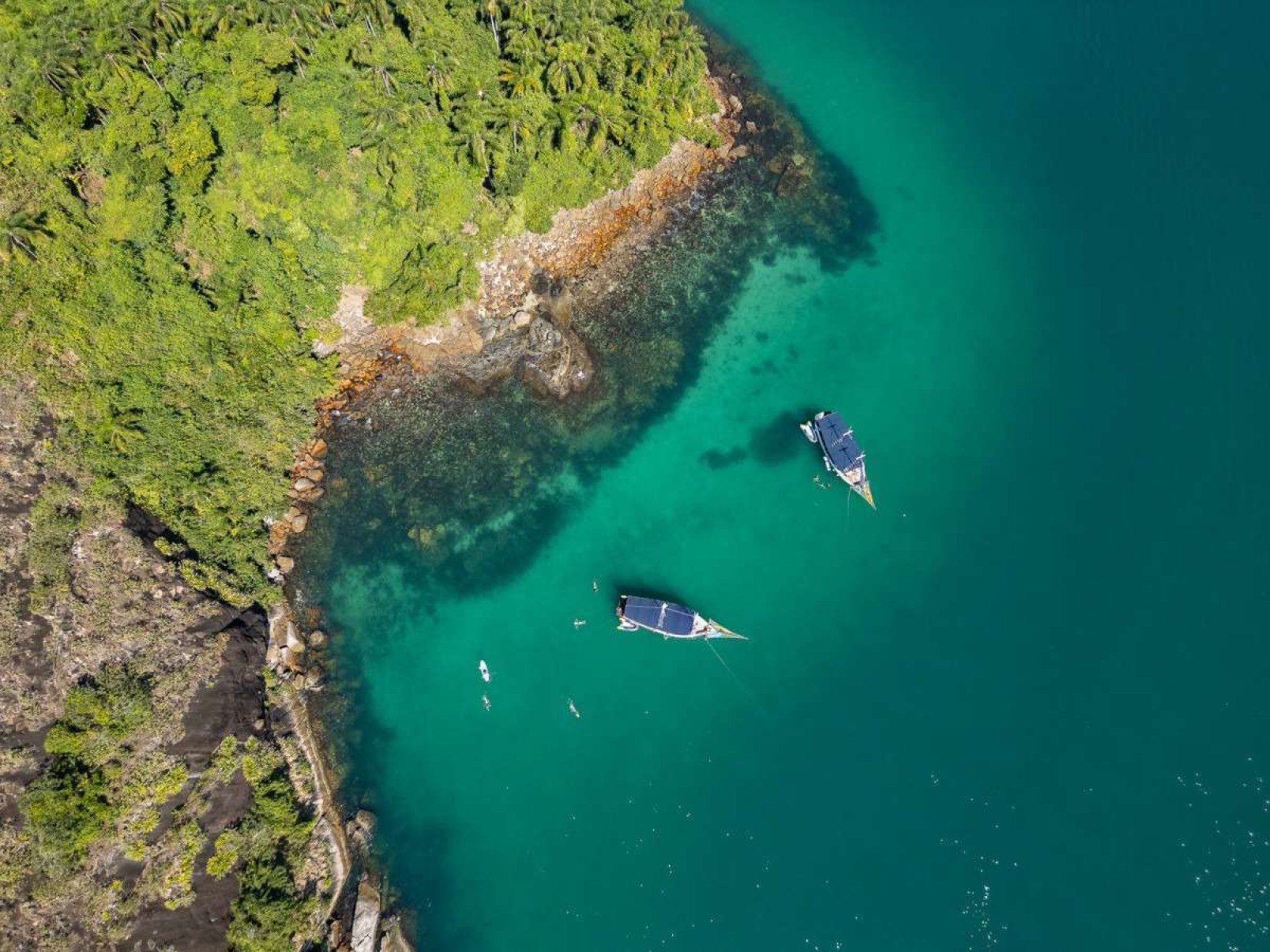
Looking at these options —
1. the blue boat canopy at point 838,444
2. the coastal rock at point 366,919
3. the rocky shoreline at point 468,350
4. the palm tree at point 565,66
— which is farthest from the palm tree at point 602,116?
the coastal rock at point 366,919

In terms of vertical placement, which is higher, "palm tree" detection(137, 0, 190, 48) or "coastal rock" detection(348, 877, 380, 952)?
"palm tree" detection(137, 0, 190, 48)

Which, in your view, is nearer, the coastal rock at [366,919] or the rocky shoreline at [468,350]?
the coastal rock at [366,919]

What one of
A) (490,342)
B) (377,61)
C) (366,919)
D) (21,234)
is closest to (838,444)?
(490,342)

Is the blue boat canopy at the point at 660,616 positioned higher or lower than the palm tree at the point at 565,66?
lower

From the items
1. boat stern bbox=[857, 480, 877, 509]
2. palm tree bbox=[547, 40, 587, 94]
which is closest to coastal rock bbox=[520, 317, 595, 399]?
palm tree bbox=[547, 40, 587, 94]

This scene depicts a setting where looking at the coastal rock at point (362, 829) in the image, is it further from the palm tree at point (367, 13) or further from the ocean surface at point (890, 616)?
the palm tree at point (367, 13)

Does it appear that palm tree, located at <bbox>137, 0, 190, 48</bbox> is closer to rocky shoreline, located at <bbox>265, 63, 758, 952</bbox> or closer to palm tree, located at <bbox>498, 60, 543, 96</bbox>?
rocky shoreline, located at <bbox>265, 63, 758, 952</bbox>
